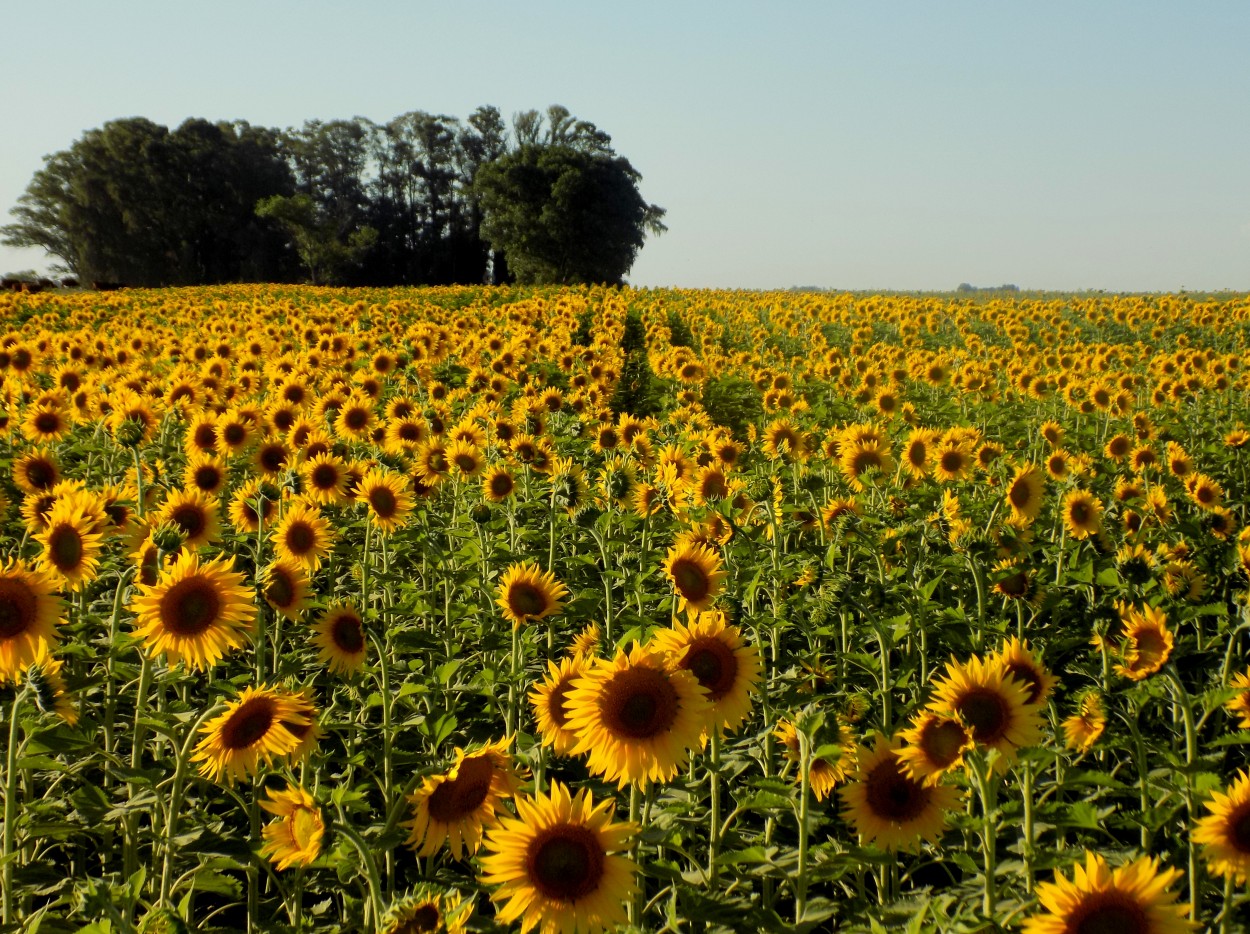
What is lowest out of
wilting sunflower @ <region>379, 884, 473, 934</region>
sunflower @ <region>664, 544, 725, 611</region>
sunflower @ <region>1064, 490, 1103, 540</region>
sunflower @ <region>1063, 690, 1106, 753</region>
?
wilting sunflower @ <region>379, 884, 473, 934</region>

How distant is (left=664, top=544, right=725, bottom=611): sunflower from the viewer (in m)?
3.35

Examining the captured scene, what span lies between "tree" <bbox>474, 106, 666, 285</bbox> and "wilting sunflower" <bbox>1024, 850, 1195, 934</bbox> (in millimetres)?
61572

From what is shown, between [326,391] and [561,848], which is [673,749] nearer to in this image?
[561,848]

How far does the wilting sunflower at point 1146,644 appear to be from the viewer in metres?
2.78

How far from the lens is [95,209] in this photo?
6512cm

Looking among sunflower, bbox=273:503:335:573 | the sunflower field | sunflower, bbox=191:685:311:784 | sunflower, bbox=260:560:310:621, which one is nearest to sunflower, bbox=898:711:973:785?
the sunflower field

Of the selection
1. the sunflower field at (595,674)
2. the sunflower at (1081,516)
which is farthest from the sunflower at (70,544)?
the sunflower at (1081,516)

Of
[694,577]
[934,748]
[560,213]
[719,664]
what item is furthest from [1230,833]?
[560,213]

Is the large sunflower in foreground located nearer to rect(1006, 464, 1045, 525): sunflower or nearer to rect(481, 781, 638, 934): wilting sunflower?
rect(481, 781, 638, 934): wilting sunflower

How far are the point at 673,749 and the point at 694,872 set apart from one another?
796 millimetres

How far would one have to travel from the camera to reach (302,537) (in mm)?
4293

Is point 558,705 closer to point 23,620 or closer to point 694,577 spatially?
point 694,577

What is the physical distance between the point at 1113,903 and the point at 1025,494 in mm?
4002

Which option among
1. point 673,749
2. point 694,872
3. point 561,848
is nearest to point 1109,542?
point 694,872
